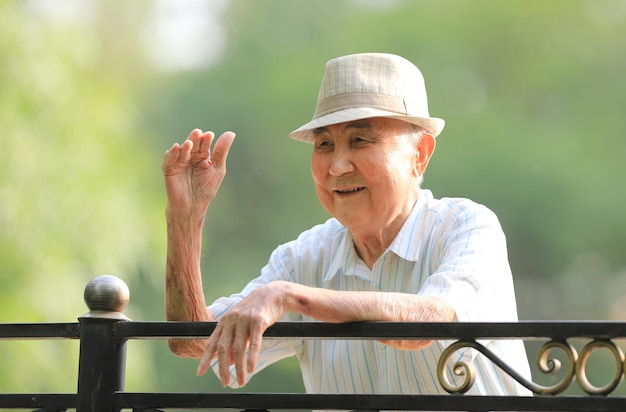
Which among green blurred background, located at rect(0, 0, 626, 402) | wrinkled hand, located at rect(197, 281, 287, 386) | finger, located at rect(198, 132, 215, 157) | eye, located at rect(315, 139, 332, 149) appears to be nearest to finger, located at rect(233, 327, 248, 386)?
wrinkled hand, located at rect(197, 281, 287, 386)

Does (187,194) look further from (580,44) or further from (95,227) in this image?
(580,44)

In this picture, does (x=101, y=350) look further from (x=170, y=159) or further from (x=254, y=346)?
(x=170, y=159)

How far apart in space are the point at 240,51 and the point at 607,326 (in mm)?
16284

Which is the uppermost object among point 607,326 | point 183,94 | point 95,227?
point 183,94

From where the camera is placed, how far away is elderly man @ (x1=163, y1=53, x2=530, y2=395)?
2.35 m

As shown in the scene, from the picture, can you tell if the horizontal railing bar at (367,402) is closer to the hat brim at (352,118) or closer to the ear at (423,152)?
the hat brim at (352,118)

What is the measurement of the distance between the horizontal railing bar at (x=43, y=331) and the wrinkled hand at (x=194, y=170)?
1.64ft

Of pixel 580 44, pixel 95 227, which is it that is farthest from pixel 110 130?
pixel 580 44

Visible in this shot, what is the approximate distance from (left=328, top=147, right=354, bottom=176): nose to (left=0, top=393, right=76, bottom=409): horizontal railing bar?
892 millimetres

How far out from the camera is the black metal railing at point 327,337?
5.41 ft

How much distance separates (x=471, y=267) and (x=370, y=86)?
587mm

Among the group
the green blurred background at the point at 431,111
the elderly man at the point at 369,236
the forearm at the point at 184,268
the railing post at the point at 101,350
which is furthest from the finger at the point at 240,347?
the green blurred background at the point at 431,111

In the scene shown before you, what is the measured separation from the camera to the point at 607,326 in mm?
1638

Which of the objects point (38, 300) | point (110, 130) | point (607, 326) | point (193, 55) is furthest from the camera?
point (193, 55)
